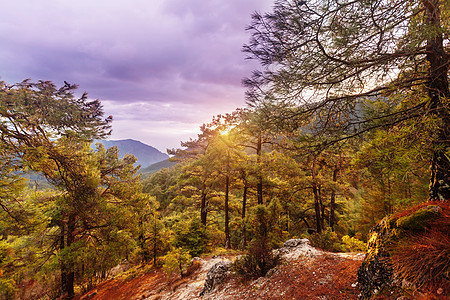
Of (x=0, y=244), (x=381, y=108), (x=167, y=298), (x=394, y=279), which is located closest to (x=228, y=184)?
(x=167, y=298)

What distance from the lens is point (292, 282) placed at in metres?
4.57

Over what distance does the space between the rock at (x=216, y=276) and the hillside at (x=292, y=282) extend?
0.26 ft

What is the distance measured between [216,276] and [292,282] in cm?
319

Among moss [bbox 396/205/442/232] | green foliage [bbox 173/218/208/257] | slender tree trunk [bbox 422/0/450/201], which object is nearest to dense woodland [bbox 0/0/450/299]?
slender tree trunk [bbox 422/0/450/201]

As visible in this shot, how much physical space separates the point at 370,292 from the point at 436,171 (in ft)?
8.79

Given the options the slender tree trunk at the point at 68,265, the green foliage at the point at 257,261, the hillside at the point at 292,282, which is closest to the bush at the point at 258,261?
the green foliage at the point at 257,261

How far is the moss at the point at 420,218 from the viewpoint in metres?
2.60

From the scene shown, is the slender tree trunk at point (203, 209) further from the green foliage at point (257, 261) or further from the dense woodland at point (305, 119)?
the green foliage at point (257, 261)

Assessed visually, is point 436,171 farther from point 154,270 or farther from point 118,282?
point 118,282

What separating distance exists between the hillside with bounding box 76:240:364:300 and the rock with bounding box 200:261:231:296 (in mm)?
80

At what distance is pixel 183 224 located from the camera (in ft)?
36.9

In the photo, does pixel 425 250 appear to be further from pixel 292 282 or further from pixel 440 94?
pixel 292 282

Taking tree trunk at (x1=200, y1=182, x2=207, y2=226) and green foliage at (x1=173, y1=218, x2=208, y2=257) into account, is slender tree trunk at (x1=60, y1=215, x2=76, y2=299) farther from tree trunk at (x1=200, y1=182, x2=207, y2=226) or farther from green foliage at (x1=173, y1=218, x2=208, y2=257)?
tree trunk at (x1=200, y1=182, x2=207, y2=226)

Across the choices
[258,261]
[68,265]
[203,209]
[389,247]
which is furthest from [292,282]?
[68,265]
